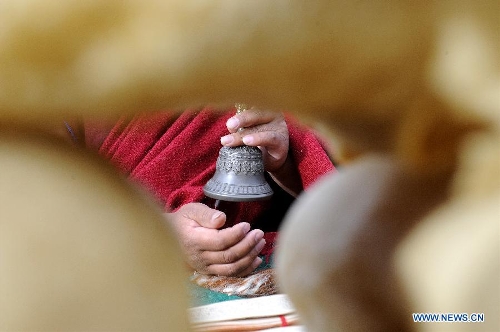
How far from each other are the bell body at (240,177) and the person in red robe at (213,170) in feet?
0.08

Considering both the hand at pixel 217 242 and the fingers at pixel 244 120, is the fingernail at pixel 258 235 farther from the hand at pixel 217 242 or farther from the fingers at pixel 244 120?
the fingers at pixel 244 120

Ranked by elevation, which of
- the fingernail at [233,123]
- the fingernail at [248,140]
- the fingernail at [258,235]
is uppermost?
the fingernail at [233,123]

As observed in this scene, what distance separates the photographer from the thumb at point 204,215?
66 centimetres

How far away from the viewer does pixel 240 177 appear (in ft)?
1.91

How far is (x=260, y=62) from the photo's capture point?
0.29 feet

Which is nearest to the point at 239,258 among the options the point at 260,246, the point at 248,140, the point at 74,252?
the point at 260,246

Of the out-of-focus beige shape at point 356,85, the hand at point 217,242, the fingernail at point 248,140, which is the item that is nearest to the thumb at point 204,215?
the hand at point 217,242

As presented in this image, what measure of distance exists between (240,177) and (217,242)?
0.12 meters

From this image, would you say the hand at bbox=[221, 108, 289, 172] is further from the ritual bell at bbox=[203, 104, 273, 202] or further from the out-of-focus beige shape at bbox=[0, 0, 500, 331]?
the out-of-focus beige shape at bbox=[0, 0, 500, 331]

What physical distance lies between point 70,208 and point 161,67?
3cm

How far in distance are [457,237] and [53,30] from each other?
0.08 meters

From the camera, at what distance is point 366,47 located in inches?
3.6

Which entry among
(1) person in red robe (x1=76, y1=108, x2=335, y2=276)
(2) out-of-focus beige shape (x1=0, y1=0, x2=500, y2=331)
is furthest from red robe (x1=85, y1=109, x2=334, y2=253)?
(2) out-of-focus beige shape (x1=0, y1=0, x2=500, y2=331)

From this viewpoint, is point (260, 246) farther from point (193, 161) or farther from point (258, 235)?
point (193, 161)
